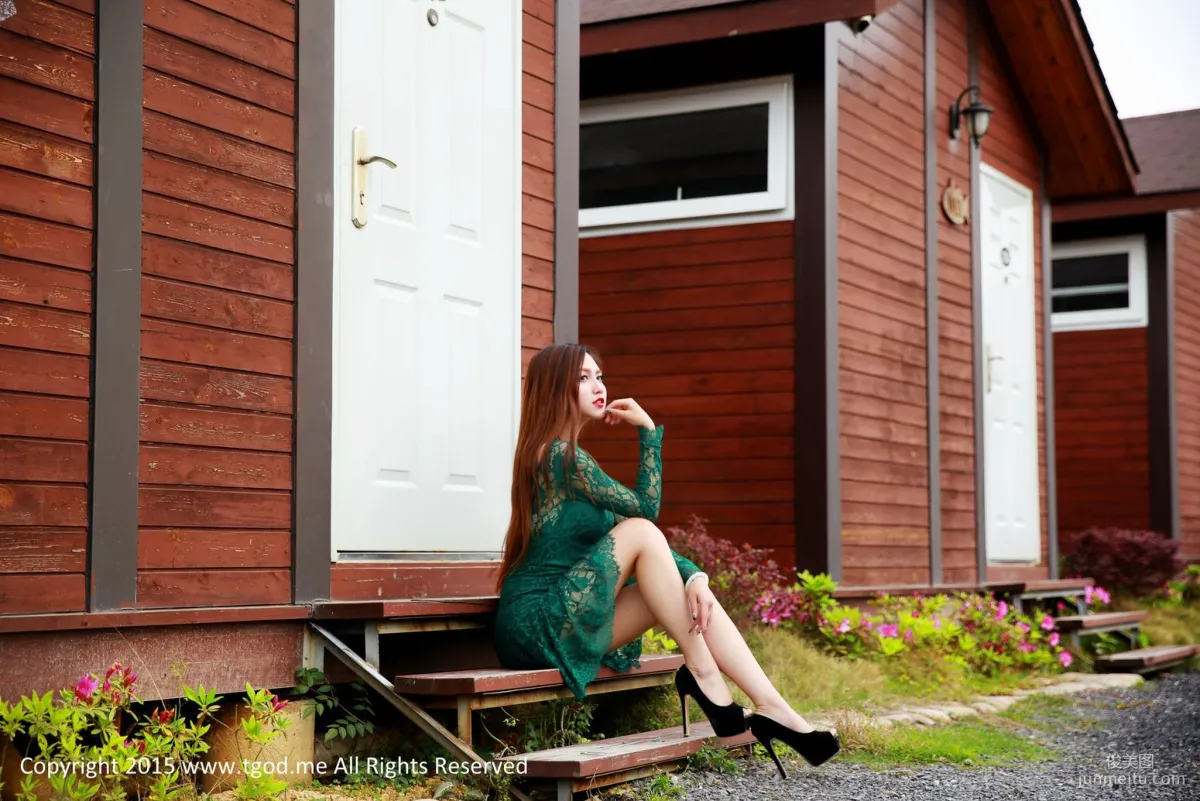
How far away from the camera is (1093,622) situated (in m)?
8.77

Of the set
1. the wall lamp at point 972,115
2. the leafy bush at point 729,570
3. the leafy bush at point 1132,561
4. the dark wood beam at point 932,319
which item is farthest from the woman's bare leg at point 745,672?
the leafy bush at point 1132,561

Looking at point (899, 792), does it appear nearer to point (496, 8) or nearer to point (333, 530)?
point (333, 530)

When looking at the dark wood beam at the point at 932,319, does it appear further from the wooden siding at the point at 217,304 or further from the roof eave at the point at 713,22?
the wooden siding at the point at 217,304

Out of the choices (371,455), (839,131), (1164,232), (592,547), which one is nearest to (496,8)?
(371,455)

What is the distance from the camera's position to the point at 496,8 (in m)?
5.03

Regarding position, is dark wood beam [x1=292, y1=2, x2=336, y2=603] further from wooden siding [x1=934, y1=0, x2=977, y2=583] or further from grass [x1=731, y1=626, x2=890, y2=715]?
wooden siding [x1=934, y1=0, x2=977, y2=583]

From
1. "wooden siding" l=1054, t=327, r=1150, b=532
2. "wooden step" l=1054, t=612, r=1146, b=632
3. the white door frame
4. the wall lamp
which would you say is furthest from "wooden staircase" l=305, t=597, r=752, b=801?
"wooden siding" l=1054, t=327, r=1150, b=532

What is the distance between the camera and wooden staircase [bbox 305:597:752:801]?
360 cm

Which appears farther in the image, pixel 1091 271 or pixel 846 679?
pixel 1091 271

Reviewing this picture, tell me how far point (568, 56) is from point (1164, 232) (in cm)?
885

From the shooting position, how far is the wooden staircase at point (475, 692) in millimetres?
3598

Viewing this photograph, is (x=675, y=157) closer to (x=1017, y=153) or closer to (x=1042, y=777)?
(x=1017, y=153)

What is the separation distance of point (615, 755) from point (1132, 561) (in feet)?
29.0

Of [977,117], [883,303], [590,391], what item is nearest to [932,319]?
[883,303]
